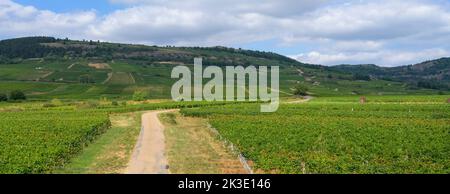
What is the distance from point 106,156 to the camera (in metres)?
36.4

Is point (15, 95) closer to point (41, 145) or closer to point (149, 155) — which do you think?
point (41, 145)

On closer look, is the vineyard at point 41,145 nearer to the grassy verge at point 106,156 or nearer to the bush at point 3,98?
the grassy verge at point 106,156

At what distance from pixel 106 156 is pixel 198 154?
7.02 metres

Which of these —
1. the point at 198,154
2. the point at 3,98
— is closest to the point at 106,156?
the point at 198,154

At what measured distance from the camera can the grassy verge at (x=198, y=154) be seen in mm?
30297

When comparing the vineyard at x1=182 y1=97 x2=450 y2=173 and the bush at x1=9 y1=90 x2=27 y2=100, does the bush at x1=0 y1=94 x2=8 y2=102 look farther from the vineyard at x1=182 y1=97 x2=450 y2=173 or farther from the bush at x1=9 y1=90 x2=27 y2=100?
the vineyard at x1=182 y1=97 x2=450 y2=173

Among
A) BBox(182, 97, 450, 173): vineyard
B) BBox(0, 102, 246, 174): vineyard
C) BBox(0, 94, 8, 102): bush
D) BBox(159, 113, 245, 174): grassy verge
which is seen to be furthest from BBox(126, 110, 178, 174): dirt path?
BBox(0, 94, 8, 102): bush

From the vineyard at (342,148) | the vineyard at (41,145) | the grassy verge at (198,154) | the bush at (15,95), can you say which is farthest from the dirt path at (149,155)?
the bush at (15,95)

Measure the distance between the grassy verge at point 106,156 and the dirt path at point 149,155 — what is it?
619 millimetres
